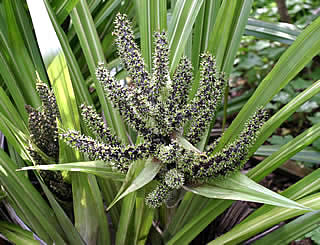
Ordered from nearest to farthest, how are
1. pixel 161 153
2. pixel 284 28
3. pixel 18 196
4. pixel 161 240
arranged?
pixel 161 153 < pixel 18 196 < pixel 161 240 < pixel 284 28

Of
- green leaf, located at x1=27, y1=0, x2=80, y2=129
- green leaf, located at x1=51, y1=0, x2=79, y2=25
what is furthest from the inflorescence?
green leaf, located at x1=51, y1=0, x2=79, y2=25

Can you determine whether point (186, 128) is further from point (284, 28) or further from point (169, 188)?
point (284, 28)

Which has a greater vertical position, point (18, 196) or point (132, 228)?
point (18, 196)

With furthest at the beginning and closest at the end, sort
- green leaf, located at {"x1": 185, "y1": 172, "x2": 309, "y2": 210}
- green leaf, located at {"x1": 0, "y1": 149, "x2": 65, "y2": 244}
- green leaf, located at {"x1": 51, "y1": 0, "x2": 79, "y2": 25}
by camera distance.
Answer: green leaf, located at {"x1": 51, "y1": 0, "x2": 79, "y2": 25}
green leaf, located at {"x1": 0, "y1": 149, "x2": 65, "y2": 244}
green leaf, located at {"x1": 185, "y1": 172, "x2": 309, "y2": 210}

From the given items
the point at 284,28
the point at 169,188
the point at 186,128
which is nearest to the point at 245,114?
the point at 186,128

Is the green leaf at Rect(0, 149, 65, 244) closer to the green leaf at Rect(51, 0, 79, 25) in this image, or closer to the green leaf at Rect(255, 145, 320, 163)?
the green leaf at Rect(51, 0, 79, 25)

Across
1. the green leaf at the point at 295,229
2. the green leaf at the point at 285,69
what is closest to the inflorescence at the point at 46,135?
the green leaf at the point at 285,69
